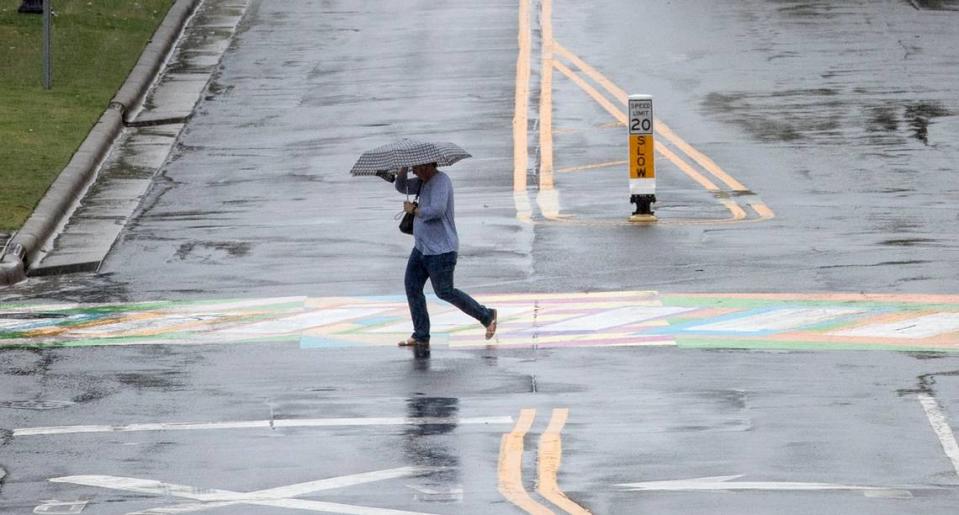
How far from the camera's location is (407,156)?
14.8m

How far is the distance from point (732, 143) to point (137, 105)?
9.54 metres

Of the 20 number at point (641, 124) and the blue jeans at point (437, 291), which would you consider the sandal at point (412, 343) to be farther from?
the 20 number at point (641, 124)

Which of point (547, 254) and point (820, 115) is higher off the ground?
point (547, 254)

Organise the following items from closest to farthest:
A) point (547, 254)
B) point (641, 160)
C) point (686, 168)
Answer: point (547, 254) < point (641, 160) < point (686, 168)

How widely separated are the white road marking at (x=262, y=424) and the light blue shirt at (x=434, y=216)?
2684mm

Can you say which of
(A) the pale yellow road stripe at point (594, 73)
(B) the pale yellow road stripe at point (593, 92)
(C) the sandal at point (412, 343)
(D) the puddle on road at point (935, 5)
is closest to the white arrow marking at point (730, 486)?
(C) the sandal at point (412, 343)

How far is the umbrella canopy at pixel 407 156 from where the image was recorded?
1474 cm

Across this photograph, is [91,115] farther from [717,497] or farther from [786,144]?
[717,497]

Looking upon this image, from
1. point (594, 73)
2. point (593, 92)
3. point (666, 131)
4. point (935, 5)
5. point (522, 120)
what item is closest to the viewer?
point (666, 131)

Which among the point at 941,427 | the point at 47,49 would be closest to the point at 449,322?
the point at 941,427

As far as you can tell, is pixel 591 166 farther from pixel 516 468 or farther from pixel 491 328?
pixel 516 468

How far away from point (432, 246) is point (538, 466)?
4.07 meters

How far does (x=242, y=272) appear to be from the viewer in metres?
18.6

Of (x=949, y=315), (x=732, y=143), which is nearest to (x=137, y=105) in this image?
(x=732, y=143)
